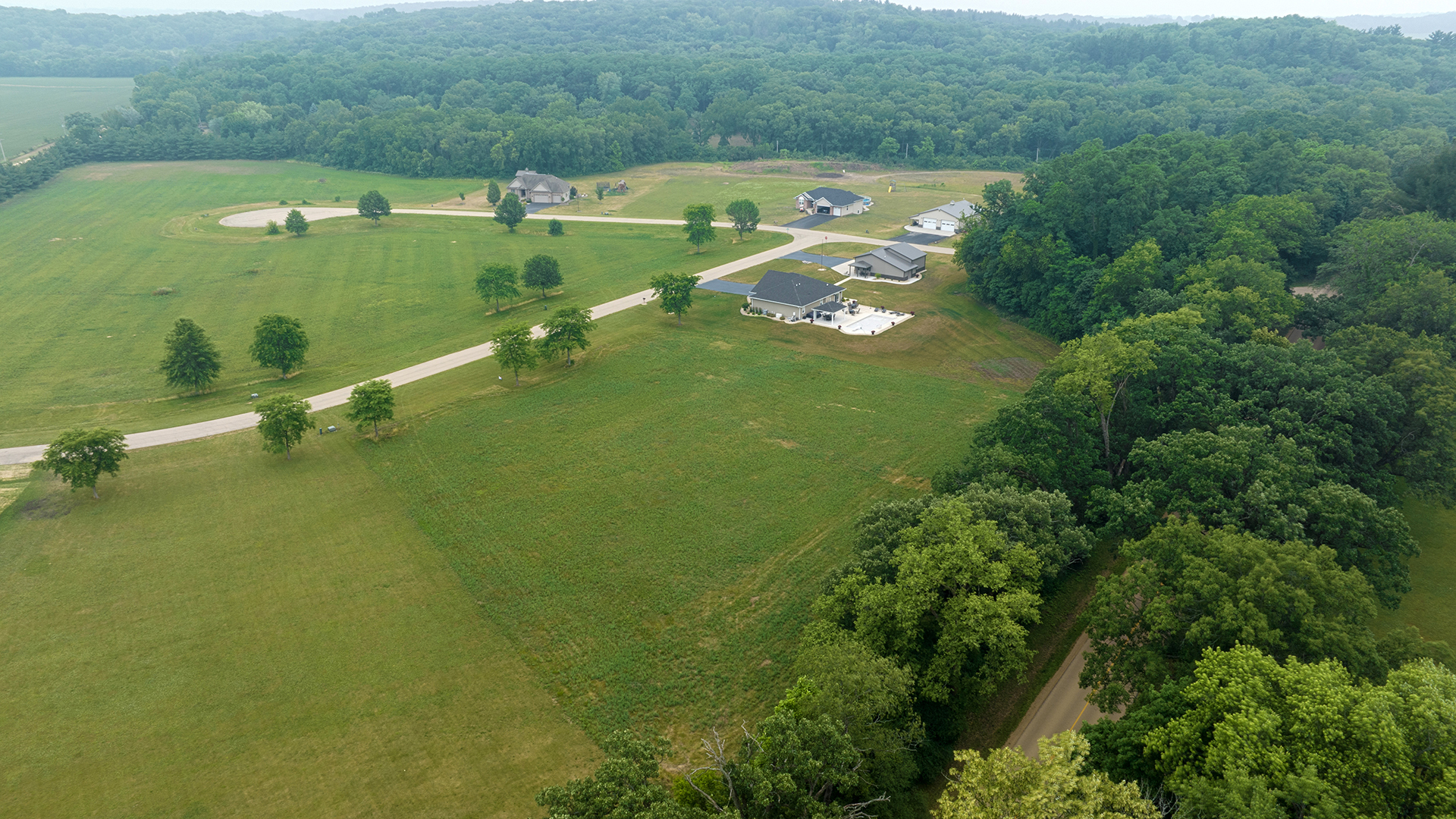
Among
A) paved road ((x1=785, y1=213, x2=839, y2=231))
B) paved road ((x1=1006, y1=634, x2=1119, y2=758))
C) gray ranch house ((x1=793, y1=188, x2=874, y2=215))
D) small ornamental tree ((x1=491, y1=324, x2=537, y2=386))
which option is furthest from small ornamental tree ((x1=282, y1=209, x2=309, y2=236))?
paved road ((x1=1006, y1=634, x2=1119, y2=758))

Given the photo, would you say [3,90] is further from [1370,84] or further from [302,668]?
[1370,84]

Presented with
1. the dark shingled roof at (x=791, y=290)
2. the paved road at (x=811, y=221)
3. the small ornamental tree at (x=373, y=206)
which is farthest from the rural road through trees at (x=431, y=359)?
the dark shingled roof at (x=791, y=290)

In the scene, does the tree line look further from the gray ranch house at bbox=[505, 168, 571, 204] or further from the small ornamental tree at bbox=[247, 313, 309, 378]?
the gray ranch house at bbox=[505, 168, 571, 204]

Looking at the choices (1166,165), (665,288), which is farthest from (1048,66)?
(665,288)

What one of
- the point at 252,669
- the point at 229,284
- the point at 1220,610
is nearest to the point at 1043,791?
the point at 1220,610

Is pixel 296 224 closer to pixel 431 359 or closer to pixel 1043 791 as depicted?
pixel 431 359

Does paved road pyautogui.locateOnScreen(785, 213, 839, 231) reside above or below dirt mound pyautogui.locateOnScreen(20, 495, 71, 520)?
above
